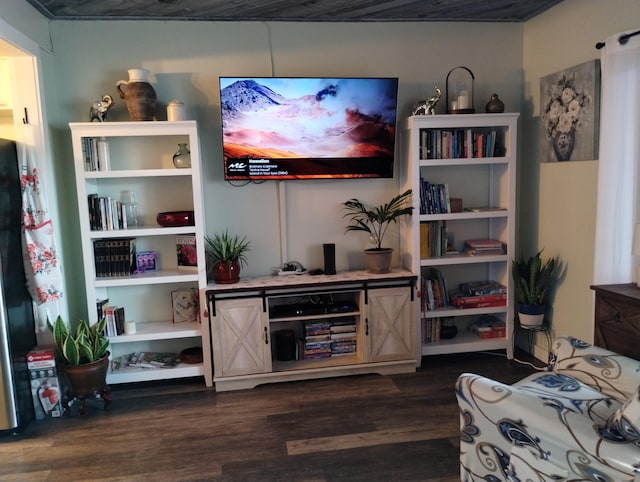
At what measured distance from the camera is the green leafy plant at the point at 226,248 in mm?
3387

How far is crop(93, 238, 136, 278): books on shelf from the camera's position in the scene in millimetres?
3305

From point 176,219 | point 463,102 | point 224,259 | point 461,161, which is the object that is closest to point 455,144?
point 461,161

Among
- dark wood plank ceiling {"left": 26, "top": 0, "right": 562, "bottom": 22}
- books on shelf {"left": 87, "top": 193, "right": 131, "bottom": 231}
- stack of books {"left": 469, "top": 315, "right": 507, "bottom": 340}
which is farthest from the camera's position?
stack of books {"left": 469, "top": 315, "right": 507, "bottom": 340}

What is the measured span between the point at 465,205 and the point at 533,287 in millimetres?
825

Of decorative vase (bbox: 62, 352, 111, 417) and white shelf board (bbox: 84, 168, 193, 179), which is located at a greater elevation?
white shelf board (bbox: 84, 168, 193, 179)

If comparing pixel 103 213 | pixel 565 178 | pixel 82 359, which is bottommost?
pixel 82 359

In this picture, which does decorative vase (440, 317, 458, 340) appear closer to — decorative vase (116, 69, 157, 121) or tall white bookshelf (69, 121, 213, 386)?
tall white bookshelf (69, 121, 213, 386)

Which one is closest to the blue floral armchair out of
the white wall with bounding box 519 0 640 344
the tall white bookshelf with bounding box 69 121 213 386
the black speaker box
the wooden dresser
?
the wooden dresser

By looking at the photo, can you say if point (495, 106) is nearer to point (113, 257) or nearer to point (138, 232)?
point (138, 232)

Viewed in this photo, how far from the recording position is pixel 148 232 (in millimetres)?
3189

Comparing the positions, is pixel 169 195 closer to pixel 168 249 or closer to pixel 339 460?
pixel 168 249

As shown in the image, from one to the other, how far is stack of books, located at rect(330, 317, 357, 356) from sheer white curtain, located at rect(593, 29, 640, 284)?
5.33 ft

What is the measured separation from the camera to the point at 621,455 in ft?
4.99

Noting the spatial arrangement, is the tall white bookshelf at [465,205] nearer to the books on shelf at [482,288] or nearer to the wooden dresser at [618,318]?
the books on shelf at [482,288]
